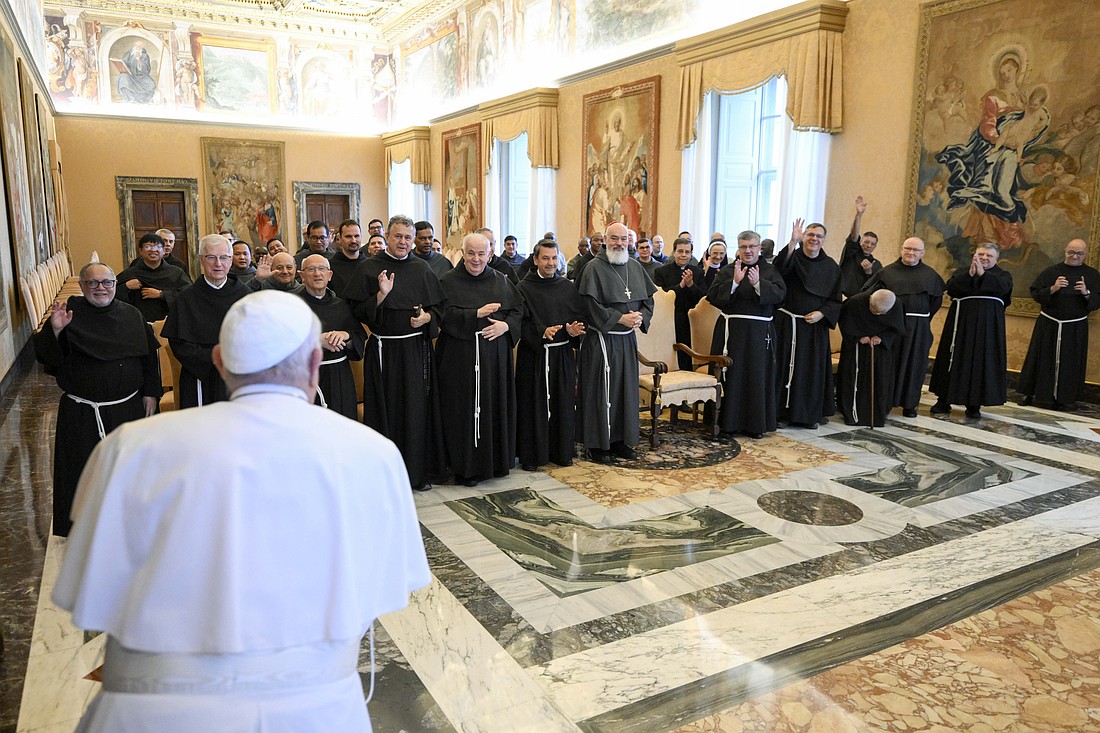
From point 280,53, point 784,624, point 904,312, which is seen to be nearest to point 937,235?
point 904,312

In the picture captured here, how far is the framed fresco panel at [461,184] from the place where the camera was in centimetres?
1745

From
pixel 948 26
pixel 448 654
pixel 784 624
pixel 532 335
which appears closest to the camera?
pixel 448 654

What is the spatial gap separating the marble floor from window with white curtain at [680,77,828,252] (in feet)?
19.0

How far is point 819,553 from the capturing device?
459 cm

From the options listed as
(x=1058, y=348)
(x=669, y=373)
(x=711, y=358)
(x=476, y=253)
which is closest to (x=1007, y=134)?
(x=1058, y=348)

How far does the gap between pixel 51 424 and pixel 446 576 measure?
497cm

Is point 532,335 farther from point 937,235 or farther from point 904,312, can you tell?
point 937,235

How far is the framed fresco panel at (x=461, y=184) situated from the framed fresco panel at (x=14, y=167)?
899 cm

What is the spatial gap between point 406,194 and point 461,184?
3064 millimetres

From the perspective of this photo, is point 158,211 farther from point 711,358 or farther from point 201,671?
point 201,671

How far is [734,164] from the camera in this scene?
38.6 ft

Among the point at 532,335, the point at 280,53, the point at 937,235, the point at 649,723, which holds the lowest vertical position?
the point at 649,723

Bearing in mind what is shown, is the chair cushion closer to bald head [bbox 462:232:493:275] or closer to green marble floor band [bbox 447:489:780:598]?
green marble floor band [bbox 447:489:780:598]

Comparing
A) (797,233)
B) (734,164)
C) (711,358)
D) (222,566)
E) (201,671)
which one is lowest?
(711,358)
